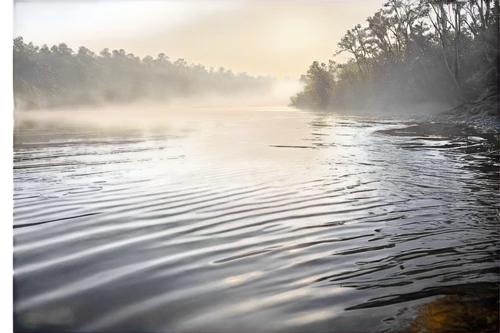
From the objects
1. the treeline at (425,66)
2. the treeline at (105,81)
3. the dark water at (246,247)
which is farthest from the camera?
the treeline at (105,81)

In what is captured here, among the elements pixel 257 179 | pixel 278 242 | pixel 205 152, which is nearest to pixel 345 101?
pixel 205 152

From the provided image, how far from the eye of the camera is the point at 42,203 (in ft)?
26.6

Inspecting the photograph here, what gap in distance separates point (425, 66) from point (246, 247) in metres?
50.5

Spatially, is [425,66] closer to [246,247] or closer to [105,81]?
[246,247]

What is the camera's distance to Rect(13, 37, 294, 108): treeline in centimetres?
6999

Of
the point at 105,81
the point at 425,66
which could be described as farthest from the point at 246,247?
the point at 105,81

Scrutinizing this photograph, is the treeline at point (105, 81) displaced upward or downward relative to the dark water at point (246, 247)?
upward

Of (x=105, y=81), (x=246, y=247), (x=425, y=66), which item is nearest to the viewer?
(x=246, y=247)

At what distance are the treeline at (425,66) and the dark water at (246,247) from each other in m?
21.9

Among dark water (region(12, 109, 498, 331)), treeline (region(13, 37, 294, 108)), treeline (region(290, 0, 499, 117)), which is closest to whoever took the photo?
dark water (region(12, 109, 498, 331))

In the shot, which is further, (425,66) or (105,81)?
(105,81)

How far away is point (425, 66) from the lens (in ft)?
164

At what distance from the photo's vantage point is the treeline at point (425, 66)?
1569 inches

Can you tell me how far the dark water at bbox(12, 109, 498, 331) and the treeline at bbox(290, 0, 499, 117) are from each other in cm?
2186
